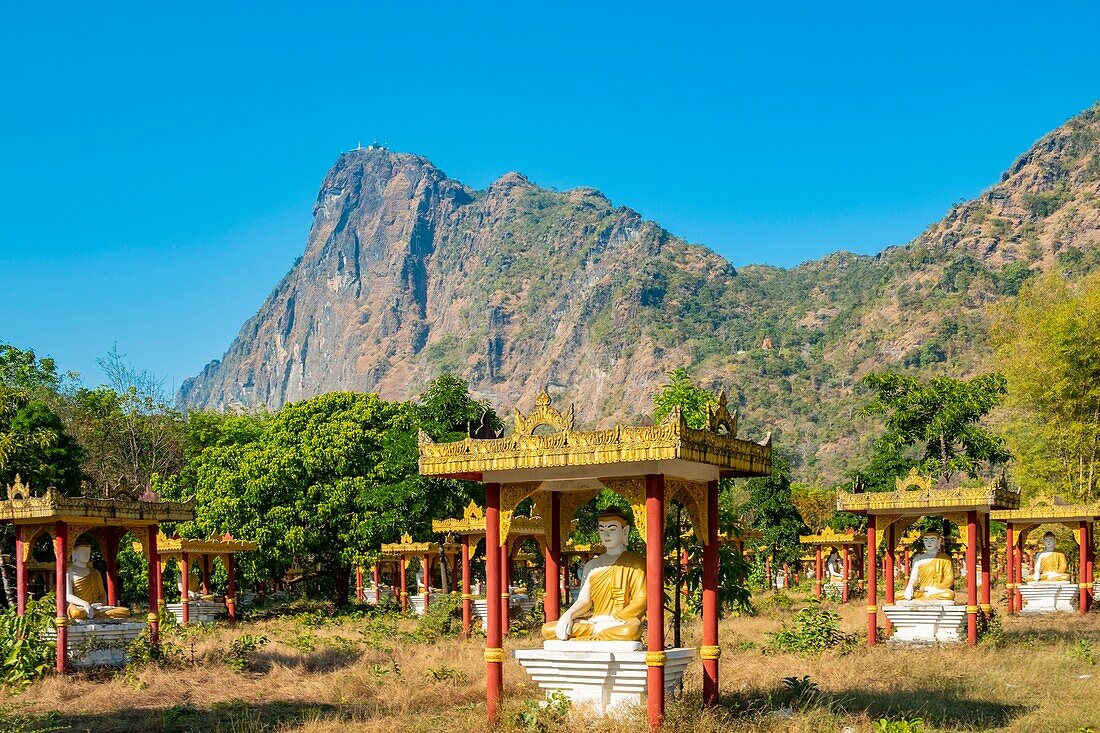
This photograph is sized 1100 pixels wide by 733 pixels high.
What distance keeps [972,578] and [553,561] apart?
9.49 m

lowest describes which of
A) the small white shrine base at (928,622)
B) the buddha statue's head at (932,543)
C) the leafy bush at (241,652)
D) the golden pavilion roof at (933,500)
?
the leafy bush at (241,652)

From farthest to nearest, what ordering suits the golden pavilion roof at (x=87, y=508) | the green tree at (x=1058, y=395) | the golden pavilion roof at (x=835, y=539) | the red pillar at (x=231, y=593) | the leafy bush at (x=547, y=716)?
the golden pavilion roof at (x=835, y=539) → the red pillar at (x=231, y=593) → the green tree at (x=1058, y=395) → the golden pavilion roof at (x=87, y=508) → the leafy bush at (x=547, y=716)

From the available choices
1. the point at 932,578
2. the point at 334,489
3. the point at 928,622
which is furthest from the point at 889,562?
the point at 334,489

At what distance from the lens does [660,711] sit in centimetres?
1136

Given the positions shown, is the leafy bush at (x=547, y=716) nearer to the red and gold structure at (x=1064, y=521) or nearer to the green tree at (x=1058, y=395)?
the red and gold structure at (x=1064, y=521)

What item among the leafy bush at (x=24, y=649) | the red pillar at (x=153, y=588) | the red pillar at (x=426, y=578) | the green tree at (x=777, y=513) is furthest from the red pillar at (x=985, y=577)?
the green tree at (x=777, y=513)

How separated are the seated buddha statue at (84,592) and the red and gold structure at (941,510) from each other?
1299cm

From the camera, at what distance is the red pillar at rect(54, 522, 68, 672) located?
59.6ft

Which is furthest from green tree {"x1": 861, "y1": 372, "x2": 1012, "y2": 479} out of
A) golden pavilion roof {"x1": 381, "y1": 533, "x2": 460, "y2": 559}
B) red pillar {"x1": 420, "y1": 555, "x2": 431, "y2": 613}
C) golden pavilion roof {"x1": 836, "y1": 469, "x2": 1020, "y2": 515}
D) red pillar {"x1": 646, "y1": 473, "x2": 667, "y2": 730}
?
red pillar {"x1": 646, "y1": 473, "x2": 667, "y2": 730}

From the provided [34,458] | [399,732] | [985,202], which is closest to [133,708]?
[399,732]

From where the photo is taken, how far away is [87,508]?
59.8 ft

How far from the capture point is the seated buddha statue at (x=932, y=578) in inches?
835

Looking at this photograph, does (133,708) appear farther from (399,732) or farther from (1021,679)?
(1021,679)

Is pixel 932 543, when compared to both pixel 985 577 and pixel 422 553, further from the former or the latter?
pixel 422 553
